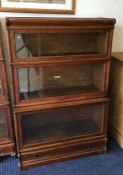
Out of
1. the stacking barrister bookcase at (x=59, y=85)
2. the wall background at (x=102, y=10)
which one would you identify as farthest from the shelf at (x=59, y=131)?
the wall background at (x=102, y=10)

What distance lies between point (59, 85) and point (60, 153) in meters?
0.65

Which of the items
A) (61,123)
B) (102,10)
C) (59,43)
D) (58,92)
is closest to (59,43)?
(59,43)

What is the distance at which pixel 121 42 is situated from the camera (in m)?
2.21

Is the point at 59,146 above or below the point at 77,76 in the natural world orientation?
below

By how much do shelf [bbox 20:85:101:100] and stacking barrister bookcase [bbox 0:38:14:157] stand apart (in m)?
0.16

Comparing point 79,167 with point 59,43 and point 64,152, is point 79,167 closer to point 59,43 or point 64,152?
point 64,152

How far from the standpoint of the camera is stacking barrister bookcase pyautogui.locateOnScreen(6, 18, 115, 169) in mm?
1629

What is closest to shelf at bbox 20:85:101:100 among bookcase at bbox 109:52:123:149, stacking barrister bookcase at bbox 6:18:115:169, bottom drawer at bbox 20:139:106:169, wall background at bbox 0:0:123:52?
stacking barrister bookcase at bbox 6:18:115:169

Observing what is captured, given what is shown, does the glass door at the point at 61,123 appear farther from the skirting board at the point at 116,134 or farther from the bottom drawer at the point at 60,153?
the skirting board at the point at 116,134

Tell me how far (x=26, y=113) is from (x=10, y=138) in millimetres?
337

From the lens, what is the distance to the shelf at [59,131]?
192 centimetres

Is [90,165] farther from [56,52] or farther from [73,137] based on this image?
[56,52]

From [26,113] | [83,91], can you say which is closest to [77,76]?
[83,91]

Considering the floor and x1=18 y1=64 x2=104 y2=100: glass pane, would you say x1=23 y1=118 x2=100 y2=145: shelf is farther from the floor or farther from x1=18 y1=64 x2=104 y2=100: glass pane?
x1=18 y1=64 x2=104 y2=100: glass pane
